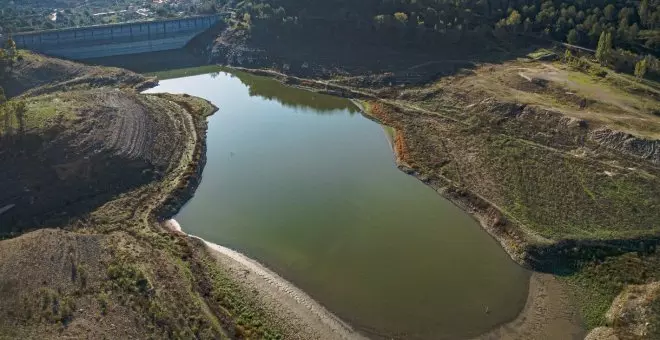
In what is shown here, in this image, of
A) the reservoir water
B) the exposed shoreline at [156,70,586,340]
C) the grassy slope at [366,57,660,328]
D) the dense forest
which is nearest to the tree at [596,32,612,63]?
the grassy slope at [366,57,660,328]

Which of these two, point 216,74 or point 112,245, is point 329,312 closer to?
point 112,245

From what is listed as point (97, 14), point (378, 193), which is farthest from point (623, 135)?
point (97, 14)

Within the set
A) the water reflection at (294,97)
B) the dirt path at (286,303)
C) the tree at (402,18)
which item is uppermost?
the tree at (402,18)

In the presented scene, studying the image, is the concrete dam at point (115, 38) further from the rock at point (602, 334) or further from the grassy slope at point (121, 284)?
the rock at point (602, 334)

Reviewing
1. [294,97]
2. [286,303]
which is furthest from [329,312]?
[294,97]

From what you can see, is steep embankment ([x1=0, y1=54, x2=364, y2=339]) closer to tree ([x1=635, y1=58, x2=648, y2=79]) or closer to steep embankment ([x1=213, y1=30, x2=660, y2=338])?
steep embankment ([x1=213, y1=30, x2=660, y2=338])

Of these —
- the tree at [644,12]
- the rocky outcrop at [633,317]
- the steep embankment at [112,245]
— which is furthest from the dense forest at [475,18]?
the rocky outcrop at [633,317]

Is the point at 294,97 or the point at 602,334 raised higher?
the point at 294,97
